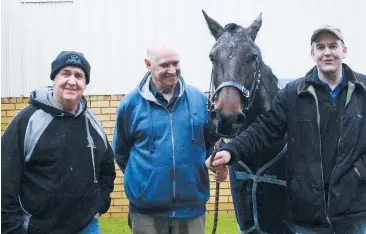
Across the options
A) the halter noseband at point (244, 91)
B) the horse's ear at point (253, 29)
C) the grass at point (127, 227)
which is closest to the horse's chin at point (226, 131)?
the halter noseband at point (244, 91)

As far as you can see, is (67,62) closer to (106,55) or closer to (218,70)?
(218,70)

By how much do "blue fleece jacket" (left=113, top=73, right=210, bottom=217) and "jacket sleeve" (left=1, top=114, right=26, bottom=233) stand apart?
0.84m

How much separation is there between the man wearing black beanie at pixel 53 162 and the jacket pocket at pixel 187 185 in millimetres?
579

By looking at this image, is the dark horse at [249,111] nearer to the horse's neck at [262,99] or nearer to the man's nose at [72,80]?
the horse's neck at [262,99]

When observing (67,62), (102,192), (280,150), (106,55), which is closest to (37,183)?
(102,192)

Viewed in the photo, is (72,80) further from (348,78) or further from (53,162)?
(348,78)

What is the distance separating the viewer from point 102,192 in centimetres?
421

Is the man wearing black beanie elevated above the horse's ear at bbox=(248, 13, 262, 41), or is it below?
below

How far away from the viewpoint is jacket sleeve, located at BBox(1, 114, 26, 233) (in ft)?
12.2

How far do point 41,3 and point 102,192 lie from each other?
198 inches

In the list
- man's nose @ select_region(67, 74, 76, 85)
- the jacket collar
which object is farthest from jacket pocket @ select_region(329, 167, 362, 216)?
man's nose @ select_region(67, 74, 76, 85)

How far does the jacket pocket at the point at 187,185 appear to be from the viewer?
13.5ft

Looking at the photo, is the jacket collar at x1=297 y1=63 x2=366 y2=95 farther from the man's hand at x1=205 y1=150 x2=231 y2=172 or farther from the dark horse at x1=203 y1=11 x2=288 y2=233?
the man's hand at x1=205 y1=150 x2=231 y2=172

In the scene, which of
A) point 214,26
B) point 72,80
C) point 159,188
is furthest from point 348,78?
point 72,80
